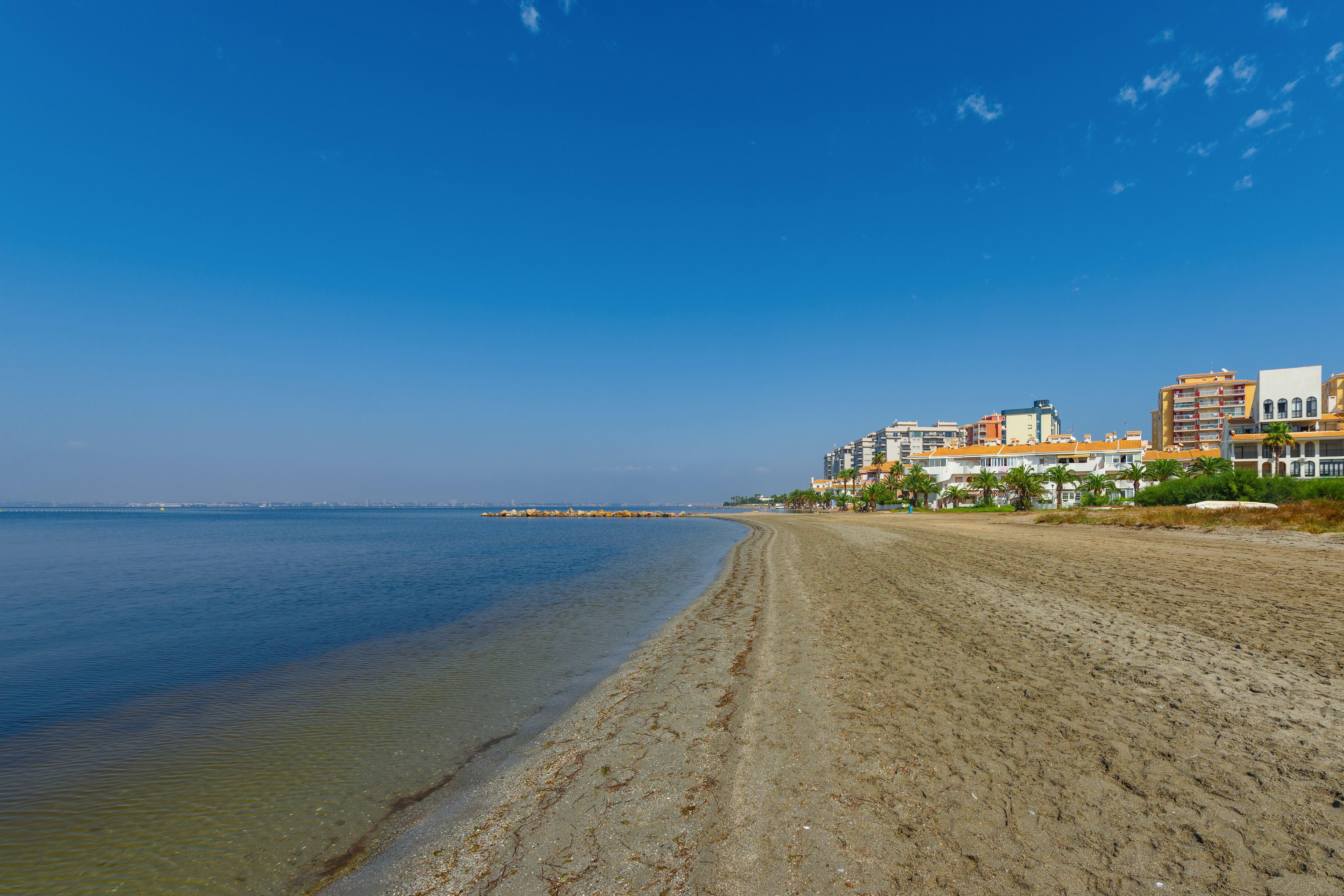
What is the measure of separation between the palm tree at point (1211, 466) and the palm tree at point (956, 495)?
25402mm

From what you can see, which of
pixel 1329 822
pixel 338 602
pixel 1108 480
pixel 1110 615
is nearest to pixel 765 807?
pixel 1329 822

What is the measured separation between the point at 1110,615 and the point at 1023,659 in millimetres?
4013

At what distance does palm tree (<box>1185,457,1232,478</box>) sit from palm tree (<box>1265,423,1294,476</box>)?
3.49m

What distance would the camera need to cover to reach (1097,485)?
228 feet

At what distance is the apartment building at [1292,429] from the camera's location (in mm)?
61656

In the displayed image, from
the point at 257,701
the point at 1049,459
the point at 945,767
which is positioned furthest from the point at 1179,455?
the point at 257,701

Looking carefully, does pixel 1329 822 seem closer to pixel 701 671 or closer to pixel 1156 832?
pixel 1156 832

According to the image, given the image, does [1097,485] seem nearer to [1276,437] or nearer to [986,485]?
[986,485]

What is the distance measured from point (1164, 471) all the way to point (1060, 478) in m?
11.1

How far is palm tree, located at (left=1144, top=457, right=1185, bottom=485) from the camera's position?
67500 mm

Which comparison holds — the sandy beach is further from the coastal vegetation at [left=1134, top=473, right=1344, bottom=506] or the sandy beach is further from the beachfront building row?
the beachfront building row

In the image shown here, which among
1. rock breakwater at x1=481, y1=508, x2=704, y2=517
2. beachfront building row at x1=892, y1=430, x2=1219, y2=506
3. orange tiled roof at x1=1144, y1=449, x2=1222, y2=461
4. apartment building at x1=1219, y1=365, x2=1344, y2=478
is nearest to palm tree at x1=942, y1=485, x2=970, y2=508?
beachfront building row at x1=892, y1=430, x2=1219, y2=506

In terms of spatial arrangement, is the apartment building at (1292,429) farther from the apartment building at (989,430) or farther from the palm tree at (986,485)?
the apartment building at (989,430)

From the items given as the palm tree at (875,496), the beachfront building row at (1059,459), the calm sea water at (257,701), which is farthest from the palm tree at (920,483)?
the calm sea water at (257,701)
